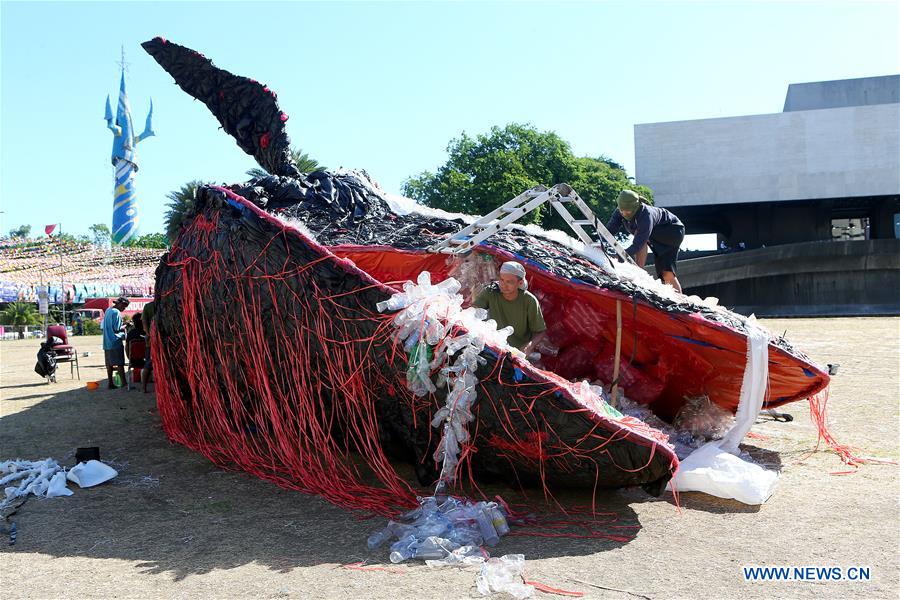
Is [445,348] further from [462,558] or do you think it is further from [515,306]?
[462,558]

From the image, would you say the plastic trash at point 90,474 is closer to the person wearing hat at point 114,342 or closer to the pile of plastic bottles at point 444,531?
the pile of plastic bottles at point 444,531

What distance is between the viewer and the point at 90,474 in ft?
16.6

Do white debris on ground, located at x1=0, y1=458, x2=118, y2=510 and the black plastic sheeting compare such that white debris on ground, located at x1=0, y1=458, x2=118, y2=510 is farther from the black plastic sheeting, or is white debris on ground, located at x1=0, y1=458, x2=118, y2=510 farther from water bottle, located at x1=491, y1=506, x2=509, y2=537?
the black plastic sheeting

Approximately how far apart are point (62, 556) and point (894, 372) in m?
9.49

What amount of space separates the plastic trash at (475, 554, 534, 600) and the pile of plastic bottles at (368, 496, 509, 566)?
15cm

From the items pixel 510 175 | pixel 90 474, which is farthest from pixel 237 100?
pixel 510 175

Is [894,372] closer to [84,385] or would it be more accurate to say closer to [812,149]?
[84,385]

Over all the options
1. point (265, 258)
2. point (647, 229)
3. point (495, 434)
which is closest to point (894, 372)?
point (647, 229)

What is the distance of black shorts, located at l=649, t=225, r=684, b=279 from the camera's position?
6473mm

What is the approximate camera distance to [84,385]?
Result: 10617mm

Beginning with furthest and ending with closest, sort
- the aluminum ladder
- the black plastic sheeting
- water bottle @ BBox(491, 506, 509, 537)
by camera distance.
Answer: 1. the black plastic sheeting
2. the aluminum ladder
3. water bottle @ BBox(491, 506, 509, 537)

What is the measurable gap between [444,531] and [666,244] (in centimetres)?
379

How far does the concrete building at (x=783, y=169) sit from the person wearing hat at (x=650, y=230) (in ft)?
90.7

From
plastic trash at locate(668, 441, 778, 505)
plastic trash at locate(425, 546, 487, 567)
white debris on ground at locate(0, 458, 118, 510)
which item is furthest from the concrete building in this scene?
plastic trash at locate(425, 546, 487, 567)
